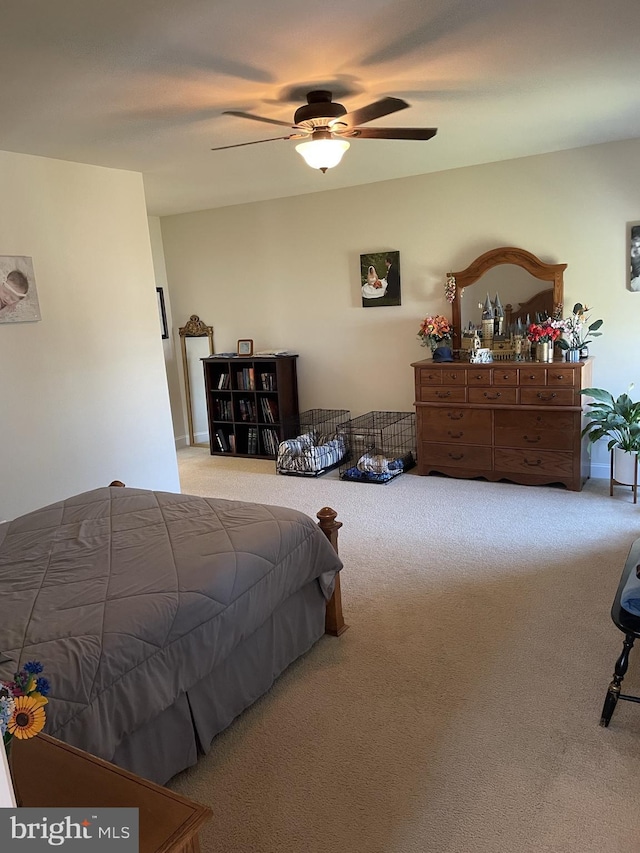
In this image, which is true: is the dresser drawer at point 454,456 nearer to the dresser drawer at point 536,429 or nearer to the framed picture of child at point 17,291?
the dresser drawer at point 536,429

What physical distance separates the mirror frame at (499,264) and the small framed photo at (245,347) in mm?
2210

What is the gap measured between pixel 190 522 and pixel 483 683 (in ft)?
4.44

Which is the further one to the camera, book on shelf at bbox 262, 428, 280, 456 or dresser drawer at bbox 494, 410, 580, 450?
book on shelf at bbox 262, 428, 280, 456

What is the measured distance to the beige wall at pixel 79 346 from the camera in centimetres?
389

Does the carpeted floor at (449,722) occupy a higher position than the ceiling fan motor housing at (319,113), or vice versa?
the ceiling fan motor housing at (319,113)

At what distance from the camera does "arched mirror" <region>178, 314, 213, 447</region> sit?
6.96 m

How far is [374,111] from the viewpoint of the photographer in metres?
2.80

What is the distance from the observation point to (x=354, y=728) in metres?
2.25

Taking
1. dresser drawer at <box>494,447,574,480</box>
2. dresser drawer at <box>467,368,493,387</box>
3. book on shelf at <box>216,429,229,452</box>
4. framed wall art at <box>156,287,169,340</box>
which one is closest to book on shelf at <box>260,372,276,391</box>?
book on shelf at <box>216,429,229,452</box>

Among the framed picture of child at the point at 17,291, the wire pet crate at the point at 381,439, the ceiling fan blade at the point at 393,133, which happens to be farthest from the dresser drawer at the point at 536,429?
the framed picture of child at the point at 17,291

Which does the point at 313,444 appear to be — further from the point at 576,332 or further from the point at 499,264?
the point at 576,332

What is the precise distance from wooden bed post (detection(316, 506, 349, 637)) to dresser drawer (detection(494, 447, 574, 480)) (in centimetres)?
252

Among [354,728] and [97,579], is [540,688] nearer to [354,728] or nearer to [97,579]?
[354,728]

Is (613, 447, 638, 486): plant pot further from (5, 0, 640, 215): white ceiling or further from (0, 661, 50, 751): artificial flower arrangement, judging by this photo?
(0, 661, 50, 751): artificial flower arrangement
